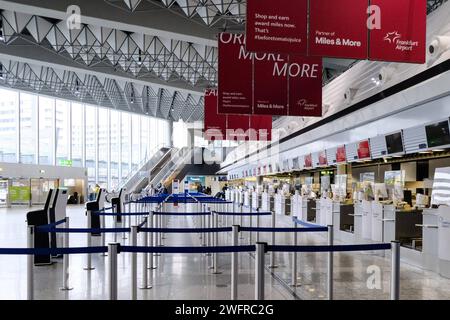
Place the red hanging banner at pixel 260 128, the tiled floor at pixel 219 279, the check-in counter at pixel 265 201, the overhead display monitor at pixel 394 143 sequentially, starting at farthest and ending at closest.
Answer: the check-in counter at pixel 265 201 < the red hanging banner at pixel 260 128 < the overhead display monitor at pixel 394 143 < the tiled floor at pixel 219 279

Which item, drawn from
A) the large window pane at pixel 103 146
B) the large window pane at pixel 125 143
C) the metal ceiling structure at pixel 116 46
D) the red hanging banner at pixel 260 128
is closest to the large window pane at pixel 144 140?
the large window pane at pixel 125 143

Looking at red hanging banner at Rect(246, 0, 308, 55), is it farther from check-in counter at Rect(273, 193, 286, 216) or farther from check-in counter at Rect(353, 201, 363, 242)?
check-in counter at Rect(273, 193, 286, 216)

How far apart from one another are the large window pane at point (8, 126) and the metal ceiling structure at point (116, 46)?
135 centimetres

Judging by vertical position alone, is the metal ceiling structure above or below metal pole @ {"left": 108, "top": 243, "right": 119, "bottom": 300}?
above

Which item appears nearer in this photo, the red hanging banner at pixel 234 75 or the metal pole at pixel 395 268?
the metal pole at pixel 395 268

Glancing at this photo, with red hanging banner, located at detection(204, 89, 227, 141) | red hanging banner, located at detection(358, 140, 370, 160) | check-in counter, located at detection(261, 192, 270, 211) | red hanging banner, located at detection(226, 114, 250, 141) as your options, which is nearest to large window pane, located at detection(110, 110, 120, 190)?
check-in counter, located at detection(261, 192, 270, 211)

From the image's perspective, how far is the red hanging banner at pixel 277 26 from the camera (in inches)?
253

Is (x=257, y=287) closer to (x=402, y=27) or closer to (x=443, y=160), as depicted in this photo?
(x=402, y=27)

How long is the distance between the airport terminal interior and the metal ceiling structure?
88 millimetres

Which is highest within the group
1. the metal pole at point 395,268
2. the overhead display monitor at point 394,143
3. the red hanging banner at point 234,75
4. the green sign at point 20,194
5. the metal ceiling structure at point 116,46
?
the metal ceiling structure at point 116,46

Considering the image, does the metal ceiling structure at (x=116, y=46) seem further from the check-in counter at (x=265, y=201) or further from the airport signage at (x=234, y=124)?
the check-in counter at (x=265, y=201)

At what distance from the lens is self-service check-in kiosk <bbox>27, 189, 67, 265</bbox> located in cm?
823

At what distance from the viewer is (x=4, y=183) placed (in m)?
29.2
